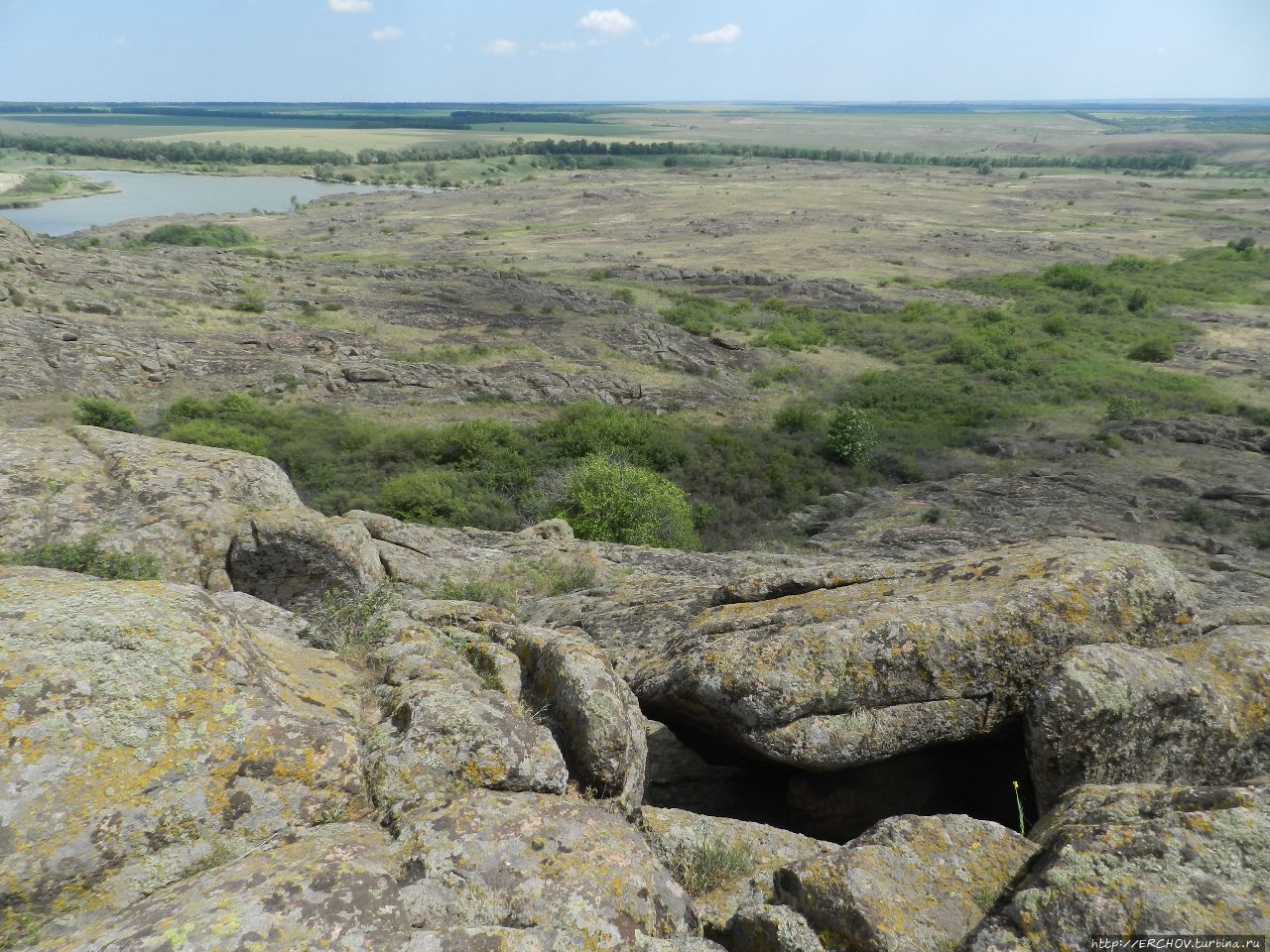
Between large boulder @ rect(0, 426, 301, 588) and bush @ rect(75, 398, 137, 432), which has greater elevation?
large boulder @ rect(0, 426, 301, 588)

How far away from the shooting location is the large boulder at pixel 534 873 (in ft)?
13.5

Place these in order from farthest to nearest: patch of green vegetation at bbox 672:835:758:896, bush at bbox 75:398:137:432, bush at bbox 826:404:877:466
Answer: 1. bush at bbox 826:404:877:466
2. bush at bbox 75:398:137:432
3. patch of green vegetation at bbox 672:835:758:896

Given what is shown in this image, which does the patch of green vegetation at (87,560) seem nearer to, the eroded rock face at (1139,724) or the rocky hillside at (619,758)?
the rocky hillside at (619,758)

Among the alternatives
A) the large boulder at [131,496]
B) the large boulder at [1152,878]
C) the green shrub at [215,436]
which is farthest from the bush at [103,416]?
the large boulder at [1152,878]

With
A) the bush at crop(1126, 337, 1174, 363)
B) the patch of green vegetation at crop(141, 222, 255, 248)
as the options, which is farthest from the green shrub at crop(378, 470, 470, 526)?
the patch of green vegetation at crop(141, 222, 255, 248)

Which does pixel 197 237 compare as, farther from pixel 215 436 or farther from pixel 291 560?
pixel 291 560

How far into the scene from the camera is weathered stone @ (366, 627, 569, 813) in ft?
15.9

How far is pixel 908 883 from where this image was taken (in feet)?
15.5

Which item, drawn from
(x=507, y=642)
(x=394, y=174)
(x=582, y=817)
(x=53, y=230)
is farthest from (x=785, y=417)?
(x=394, y=174)

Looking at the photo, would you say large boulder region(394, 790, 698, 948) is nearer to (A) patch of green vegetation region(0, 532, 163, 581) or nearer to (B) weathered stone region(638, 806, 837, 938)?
(B) weathered stone region(638, 806, 837, 938)

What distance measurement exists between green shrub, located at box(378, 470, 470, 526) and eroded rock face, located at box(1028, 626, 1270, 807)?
1638 cm

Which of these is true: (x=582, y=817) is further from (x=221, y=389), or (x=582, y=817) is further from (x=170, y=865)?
(x=221, y=389)

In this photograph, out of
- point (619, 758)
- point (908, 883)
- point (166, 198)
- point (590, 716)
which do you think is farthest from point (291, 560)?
point (166, 198)

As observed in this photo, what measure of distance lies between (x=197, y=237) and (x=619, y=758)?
83.2 metres
